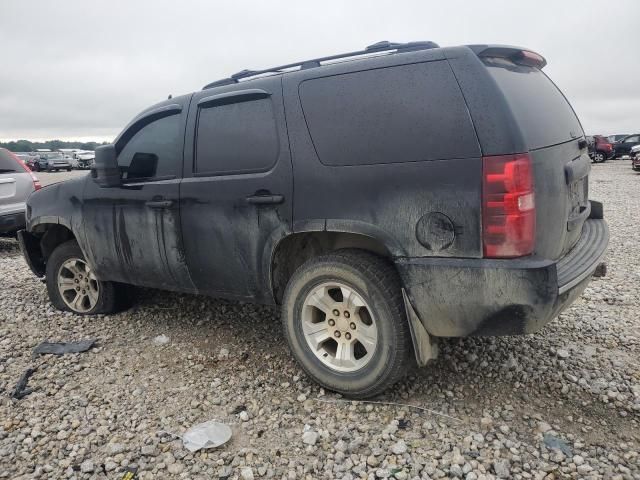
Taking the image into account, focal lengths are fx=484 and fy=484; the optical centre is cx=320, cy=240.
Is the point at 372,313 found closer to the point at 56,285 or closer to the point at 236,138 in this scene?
the point at 236,138

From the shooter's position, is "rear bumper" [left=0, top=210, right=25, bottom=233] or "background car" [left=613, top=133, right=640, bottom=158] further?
"background car" [left=613, top=133, right=640, bottom=158]

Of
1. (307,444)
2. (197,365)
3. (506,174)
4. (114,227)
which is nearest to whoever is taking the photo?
(506,174)

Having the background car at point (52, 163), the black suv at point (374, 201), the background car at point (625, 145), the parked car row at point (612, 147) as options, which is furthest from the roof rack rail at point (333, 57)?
the background car at point (52, 163)

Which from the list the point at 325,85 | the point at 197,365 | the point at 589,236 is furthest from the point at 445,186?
the point at 197,365

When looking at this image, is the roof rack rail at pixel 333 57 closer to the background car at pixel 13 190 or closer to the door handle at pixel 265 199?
the door handle at pixel 265 199

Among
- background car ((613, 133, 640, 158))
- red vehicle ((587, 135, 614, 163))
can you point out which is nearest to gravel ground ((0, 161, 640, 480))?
red vehicle ((587, 135, 614, 163))

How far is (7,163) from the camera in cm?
784

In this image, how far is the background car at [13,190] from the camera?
738 cm

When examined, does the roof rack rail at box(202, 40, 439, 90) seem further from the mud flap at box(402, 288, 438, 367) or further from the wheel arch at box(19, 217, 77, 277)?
the wheel arch at box(19, 217, 77, 277)

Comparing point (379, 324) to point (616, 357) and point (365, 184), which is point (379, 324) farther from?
point (616, 357)

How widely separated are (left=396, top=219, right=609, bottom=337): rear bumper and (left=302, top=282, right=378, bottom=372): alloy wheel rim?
357 mm

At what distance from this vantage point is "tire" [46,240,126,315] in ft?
14.8

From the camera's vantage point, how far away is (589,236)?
3.34 metres

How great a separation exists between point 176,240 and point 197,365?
938mm
